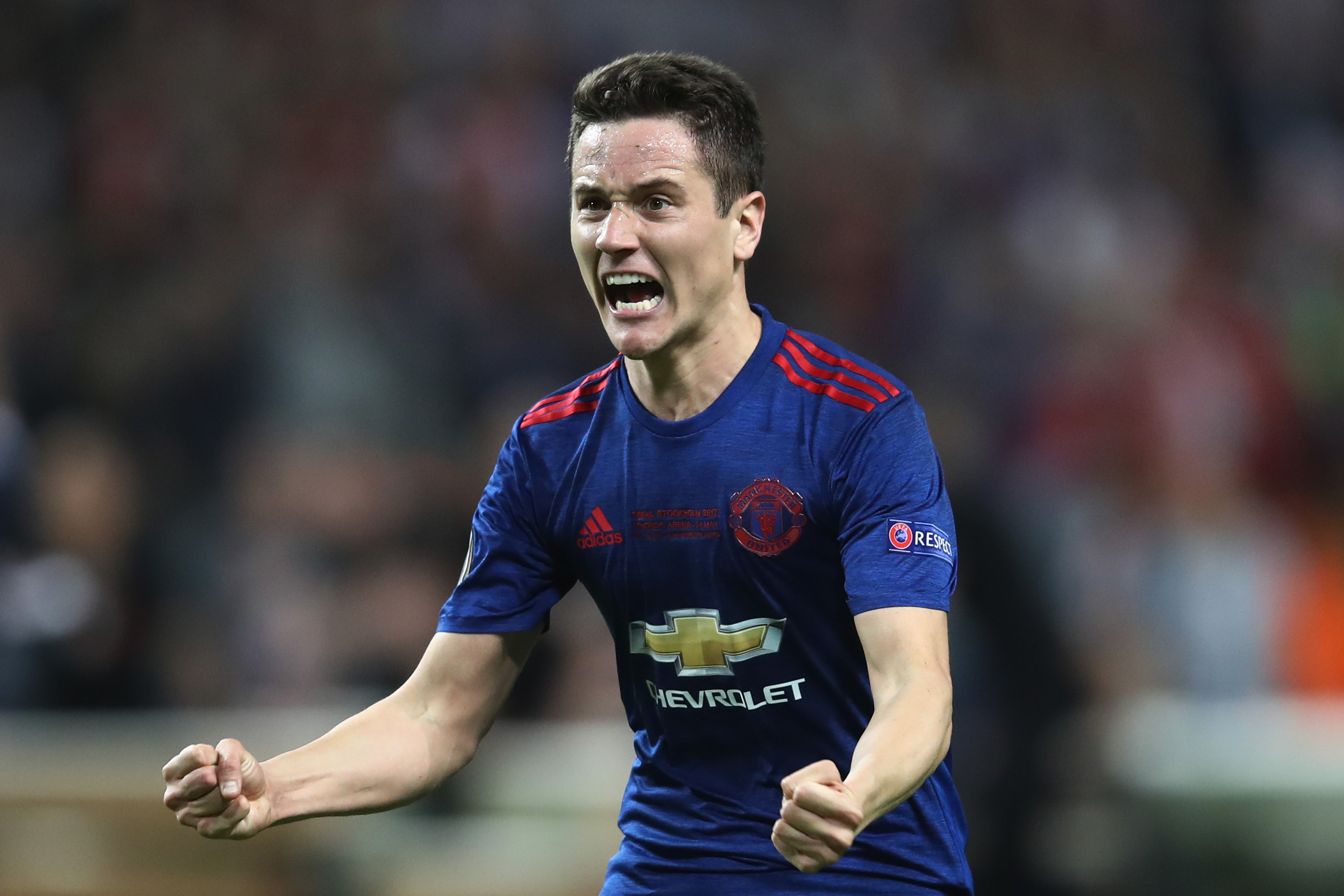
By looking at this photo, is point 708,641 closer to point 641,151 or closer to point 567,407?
point 567,407

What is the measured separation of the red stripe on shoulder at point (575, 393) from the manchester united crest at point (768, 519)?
19.5 inches

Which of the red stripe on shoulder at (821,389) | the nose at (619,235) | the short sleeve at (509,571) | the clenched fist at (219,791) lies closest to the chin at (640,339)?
the nose at (619,235)

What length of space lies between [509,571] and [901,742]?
3.38 ft

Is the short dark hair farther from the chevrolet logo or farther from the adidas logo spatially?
the chevrolet logo

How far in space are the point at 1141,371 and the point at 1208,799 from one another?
2431mm

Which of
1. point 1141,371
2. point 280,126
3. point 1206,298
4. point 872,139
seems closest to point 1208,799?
point 1141,371

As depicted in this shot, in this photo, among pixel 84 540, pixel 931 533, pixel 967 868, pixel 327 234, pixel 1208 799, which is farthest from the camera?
pixel 327 234

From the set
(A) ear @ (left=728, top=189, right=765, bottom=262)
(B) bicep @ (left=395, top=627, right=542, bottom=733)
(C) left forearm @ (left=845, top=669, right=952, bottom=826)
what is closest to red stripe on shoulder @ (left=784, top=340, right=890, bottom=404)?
(A) ear @ (left=728, top=189, right=765, bottom=262)

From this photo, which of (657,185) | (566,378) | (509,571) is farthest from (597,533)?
(566,378)

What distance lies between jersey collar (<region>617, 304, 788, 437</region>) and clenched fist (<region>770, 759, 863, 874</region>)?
3.25ft

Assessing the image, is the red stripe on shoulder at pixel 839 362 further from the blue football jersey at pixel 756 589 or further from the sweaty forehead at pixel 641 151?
the sweaty forehead at pixel 641 151

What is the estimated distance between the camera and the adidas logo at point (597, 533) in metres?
3.61

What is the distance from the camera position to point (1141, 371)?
8445 millimetres

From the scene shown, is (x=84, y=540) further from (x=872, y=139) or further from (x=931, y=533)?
(x=931, y=533)
